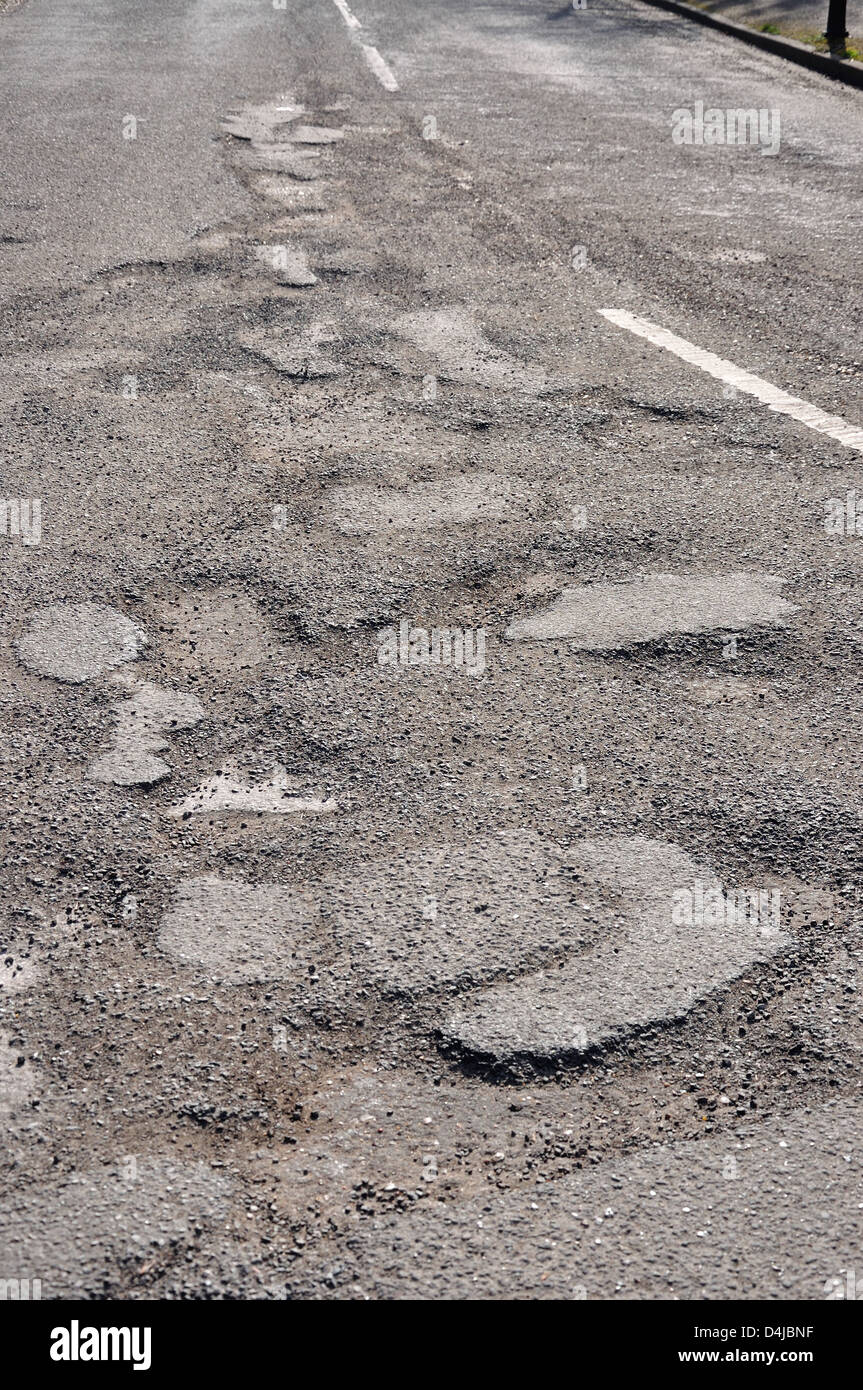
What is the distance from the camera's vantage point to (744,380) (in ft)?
17.2

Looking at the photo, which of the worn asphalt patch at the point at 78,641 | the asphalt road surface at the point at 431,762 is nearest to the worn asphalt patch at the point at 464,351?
the asphalt road surface at the point at 431,762

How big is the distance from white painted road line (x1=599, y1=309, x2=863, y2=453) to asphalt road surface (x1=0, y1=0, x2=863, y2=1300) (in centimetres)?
2

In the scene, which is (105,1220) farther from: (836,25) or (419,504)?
(836,25)

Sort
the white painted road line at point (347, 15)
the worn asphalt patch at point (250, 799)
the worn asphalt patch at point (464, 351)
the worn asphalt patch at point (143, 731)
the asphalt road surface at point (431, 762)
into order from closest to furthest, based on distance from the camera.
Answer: the asphalt road surface at point (431, 762), the worn asphalt patch at point (250, 799), the worn asphalt patch at point (143, 731), the worn asphalt patch at point (464, 351), the white painted road line at point (347, 15)

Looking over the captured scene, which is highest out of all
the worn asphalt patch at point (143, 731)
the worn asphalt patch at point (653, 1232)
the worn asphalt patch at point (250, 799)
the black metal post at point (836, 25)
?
the black metal post at point (836, 25)

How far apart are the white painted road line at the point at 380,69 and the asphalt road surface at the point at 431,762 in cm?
493

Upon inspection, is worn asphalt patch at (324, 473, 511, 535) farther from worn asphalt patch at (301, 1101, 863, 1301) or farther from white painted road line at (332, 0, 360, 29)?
white painted road line at (332, 0, 360, 29)

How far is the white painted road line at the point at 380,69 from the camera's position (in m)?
11.3

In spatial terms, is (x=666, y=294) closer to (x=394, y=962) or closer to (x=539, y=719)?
(x=539, y=719)

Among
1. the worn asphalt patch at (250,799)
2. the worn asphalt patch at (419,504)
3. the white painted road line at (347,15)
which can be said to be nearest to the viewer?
the worn asphalt patch at (250,799)

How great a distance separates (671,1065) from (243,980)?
0.81 metres

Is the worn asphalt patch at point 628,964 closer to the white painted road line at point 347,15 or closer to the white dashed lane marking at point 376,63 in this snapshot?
the white dashed lane marking at point 376,63

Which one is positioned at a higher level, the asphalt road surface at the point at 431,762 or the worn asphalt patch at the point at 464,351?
the worn asphalt patch at the point at 464,351

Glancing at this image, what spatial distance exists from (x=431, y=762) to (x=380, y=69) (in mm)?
10528
